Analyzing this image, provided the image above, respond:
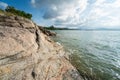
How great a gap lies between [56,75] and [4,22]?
8263mm

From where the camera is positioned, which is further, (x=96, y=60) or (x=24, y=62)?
(x=96, y=60)

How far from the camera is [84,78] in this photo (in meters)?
11.2

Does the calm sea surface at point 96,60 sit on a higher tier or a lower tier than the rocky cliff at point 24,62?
lower

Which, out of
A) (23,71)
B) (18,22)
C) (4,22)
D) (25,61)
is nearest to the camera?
(23,71)

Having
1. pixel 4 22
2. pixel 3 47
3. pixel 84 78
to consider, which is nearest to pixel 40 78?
pixel 3 47

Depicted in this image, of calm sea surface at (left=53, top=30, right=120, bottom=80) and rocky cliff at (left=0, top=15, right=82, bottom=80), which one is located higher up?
rocky cliff at (left=0, top=15, right=82, bottom=80)

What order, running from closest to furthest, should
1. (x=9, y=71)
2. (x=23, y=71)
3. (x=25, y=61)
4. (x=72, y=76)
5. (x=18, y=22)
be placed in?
1. (x=9, y=71)
2. (x=23, y=71)
3. (x=25, y=61)
4. (x=72, y=76)
5. (x=18, y=22)

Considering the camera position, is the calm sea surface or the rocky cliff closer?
the rocky cliff

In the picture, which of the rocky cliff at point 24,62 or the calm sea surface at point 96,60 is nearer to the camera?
the rocky cliff at point 24,62

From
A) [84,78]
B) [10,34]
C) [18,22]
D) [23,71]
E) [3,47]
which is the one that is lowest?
[84,78]

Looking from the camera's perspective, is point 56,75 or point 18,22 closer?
point 56,75

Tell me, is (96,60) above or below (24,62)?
below

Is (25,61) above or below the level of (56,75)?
above

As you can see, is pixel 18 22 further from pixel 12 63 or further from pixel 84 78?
pixel 84 78
